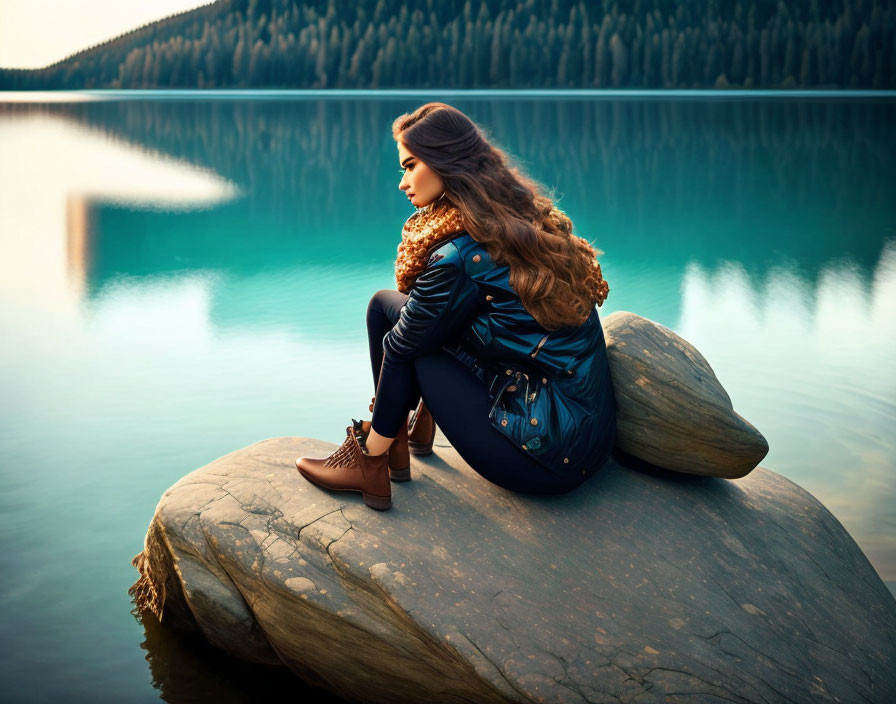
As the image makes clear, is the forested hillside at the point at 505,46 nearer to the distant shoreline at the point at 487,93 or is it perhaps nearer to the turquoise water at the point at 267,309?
the distant shoreline at the point at 487,93

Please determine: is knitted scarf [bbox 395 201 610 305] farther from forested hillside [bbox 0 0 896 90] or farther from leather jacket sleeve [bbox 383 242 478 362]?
forested hillside [bbox 0 0 896 90]

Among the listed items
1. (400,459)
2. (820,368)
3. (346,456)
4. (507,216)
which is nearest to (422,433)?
(400,459)

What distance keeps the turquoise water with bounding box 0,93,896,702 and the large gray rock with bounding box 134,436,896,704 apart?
1.18 feet

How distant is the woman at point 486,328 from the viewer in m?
2.37

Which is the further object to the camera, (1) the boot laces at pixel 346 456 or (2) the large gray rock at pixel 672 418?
(2) the large gray rock at pixel 672 418

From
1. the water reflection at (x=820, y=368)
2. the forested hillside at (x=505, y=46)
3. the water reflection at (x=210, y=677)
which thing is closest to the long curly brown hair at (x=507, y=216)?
the water reflection at (x=210, y=677)

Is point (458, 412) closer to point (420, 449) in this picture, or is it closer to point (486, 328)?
point (486, 328)

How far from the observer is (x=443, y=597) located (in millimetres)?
2285

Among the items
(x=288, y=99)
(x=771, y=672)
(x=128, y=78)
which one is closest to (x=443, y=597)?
(x=771, y=672)

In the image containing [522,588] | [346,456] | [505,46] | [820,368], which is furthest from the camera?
[505,46]

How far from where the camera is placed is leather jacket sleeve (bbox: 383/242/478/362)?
7.71 feet

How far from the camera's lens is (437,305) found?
2.35 meters

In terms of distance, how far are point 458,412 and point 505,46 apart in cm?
2308

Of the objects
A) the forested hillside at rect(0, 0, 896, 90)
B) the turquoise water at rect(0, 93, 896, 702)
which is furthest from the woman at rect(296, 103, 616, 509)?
the forested hillside at rect(0, 0, 896, 90)
